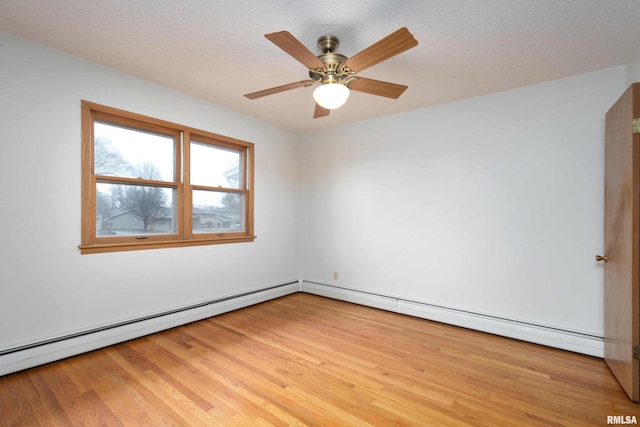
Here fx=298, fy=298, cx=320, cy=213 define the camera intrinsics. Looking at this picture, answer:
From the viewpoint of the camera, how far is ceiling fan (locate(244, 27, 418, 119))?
169cm

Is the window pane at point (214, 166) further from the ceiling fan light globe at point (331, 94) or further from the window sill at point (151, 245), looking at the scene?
the ceiling fan light globe at point (331, 94)

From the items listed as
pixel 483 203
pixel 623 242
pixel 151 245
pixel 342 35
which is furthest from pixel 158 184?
pixel 623 242

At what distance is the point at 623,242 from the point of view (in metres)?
2.15

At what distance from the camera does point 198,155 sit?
361 cm

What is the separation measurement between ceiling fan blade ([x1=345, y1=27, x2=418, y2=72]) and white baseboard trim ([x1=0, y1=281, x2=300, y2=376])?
3009mm

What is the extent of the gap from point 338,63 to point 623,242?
7.94ft

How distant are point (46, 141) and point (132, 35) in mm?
1137

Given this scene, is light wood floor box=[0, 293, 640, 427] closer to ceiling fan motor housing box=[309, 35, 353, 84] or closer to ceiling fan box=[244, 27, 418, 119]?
ceiling fan box=[244, 27, 418, 119]

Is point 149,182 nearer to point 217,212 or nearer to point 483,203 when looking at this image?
point 217,212

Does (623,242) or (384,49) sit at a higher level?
(384,49)

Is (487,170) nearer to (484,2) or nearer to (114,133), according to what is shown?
(484,2)

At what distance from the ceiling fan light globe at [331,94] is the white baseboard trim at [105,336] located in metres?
2.70

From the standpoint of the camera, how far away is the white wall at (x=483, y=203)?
2.74m

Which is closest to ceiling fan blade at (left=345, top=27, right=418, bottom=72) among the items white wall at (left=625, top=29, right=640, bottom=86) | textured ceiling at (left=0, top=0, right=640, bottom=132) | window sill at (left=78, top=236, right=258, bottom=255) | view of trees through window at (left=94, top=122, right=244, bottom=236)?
textured ceiling at (left=0, top=0, right=640, bottom=132)
